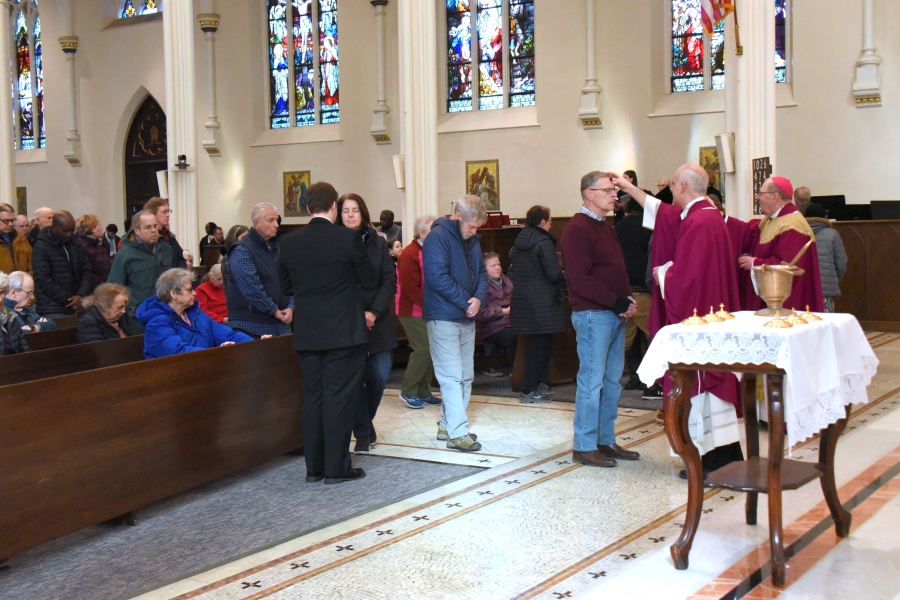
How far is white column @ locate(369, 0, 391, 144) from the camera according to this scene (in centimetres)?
1710

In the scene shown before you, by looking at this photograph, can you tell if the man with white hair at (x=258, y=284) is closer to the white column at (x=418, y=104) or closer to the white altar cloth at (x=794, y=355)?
the white altar cloth at (x=794, y=355)

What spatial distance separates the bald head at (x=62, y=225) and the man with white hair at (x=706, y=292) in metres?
5.24

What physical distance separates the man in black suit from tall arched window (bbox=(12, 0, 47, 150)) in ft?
60.0

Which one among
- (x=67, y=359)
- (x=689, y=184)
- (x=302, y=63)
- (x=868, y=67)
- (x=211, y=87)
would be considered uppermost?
(x=302, y=63)

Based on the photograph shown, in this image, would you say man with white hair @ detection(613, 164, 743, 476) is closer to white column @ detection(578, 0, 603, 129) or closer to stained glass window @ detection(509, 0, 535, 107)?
white column @ detection(578, 0, 603, 129)

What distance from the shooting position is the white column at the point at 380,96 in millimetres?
17098

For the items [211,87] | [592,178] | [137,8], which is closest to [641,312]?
[592,178]

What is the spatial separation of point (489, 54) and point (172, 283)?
12.3 metres

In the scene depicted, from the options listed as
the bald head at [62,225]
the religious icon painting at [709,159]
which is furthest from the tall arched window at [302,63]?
the bald head at [62,225]

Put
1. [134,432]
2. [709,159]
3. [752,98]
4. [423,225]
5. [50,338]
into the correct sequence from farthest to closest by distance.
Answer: [709,159] → [752,98] → [423,225] → [50,338] → [134,432]

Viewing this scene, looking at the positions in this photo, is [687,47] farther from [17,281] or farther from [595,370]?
[17,281]

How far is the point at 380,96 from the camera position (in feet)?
56.5

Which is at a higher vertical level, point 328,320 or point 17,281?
point 17,281

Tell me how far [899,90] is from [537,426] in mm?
8957
